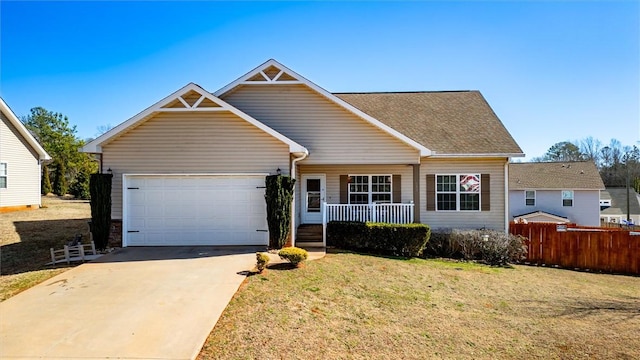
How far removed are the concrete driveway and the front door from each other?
5436 millimetres

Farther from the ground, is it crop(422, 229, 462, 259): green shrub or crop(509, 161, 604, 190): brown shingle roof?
crop(509, 161, 604, 190): brown shingle roof

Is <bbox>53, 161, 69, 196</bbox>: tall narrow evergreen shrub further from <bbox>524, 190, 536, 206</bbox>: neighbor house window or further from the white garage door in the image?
<bbox>524, 190, 536, 206</bbox>: neighbor house window

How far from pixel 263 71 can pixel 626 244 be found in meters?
15.2

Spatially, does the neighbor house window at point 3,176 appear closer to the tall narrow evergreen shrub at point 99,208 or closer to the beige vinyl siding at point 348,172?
the tall narrow evergreen shrub at point 99,208

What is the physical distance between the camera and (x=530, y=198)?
2786cm

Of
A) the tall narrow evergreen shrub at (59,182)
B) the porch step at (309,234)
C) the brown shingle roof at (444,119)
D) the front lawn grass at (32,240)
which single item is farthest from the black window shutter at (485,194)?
the tall narrow evergreen shrub at (59,182)

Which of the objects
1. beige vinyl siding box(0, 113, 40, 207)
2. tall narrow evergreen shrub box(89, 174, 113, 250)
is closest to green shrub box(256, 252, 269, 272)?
→ tall narrow evergreen shrub box(89, 174, 113, 250)

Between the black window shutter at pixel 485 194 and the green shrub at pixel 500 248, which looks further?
the black window shutter at pixel 485 194

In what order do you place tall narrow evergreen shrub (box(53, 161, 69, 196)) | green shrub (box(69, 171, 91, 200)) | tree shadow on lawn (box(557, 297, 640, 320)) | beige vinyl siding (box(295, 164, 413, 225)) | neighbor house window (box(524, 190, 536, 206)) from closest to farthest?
1. tree shadow on lawn (box(557, 297, 640, 320))
2. beige vinyl siding (box(295, 164, 413, 225))
3. neighbor house window (box(524, 190, 536, 206))
4. green shrub (box(69, 171, 91, 200))
5. tall narrow evergreen shrub (box(53, 161, 69, 196))

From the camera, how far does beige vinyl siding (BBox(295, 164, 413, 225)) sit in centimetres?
1530

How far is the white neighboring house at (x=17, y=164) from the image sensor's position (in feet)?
62.6

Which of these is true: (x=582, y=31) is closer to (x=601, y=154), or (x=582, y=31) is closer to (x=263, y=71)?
(x=263, y=71)

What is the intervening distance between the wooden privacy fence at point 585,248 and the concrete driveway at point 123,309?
11.2 metres

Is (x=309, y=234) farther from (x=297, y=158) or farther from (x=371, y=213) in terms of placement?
(x=297, y=158)
